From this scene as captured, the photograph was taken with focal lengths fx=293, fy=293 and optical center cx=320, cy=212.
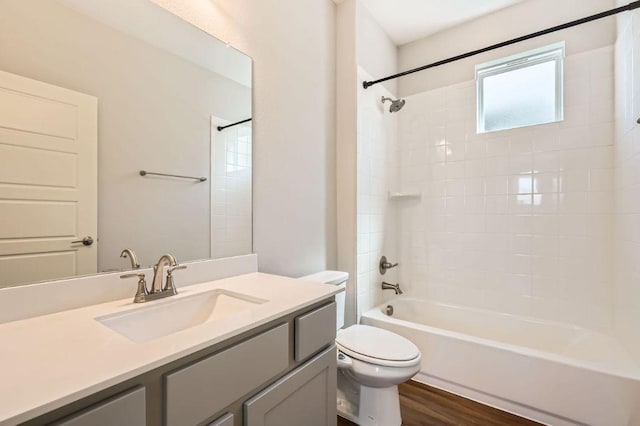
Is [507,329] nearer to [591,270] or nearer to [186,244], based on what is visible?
[591,270]

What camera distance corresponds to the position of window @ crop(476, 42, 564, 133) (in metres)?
2.17

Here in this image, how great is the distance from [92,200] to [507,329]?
267 cm

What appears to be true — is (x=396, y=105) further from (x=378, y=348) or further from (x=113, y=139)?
(x=113, y=139)

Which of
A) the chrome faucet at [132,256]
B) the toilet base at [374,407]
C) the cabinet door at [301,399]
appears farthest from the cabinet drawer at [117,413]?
the toilet base at [374,407]

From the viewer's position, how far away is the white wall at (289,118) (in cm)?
150

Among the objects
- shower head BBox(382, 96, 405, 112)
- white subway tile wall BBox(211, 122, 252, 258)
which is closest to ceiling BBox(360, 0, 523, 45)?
shower head BBox(382, 96, 405, 112)

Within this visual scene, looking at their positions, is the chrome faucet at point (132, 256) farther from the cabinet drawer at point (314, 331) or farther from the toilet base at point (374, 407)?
the toilet base at point (374, 407)

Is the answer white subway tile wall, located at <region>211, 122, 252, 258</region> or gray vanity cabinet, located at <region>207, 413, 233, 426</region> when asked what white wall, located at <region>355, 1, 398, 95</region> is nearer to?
white subway tile wall, located at <region>211, 122, 252, 258</region>

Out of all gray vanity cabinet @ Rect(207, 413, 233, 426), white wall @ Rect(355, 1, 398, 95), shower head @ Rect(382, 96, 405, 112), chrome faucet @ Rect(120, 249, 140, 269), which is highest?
white wall @ Rect(355, 1, 398, 95)

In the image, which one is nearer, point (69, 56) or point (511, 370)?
point (69, 56)

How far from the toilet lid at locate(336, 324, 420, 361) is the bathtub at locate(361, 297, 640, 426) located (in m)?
0.42

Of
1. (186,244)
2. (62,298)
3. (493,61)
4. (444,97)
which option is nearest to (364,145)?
(444,97)

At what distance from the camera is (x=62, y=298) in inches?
35.1

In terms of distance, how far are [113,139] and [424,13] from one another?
2.40 meters
